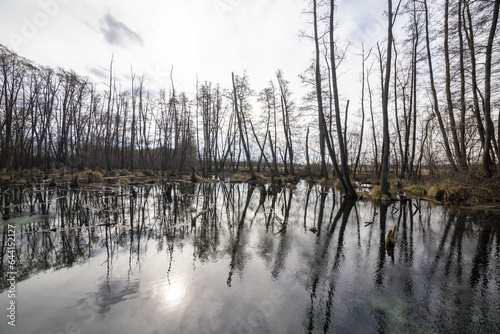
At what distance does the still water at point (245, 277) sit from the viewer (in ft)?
7.60

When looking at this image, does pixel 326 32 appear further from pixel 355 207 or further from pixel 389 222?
pixel 389 222

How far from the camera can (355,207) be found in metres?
9.35

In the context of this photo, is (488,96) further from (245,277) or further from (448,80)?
(245,277)

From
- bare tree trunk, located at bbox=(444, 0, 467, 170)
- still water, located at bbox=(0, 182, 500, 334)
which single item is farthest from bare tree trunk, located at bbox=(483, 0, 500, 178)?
still water, located at bbox=(0, 182, 500, 334)

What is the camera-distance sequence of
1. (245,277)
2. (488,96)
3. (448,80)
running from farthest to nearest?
1. (448,80)
2. (488,96)
3. (245,277)

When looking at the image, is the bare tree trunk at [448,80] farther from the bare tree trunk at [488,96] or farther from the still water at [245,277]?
the still water at [245,277]

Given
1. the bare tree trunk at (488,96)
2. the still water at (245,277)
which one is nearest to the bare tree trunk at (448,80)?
the bare tree trunk at (488,96)

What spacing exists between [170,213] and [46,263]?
153 inches

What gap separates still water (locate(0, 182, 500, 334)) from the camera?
2.32 m

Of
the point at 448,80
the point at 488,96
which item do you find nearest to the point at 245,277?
the point at 488,96

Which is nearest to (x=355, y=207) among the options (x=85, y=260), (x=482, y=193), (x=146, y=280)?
(x=482, y=193)

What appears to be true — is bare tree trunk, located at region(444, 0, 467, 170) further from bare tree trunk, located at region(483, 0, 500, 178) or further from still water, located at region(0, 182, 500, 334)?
still water, located at region(0, 182, 500, 334)

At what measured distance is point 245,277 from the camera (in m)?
3.32

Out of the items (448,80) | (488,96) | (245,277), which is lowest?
(245,277)
